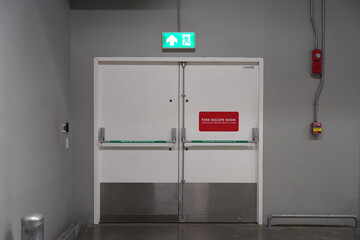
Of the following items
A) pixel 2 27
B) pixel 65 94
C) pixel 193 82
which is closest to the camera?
pixel 2 27

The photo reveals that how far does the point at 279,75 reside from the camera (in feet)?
10.5

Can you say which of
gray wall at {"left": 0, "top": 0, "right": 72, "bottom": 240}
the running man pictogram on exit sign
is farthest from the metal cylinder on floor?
the running man pictogram on exit sign

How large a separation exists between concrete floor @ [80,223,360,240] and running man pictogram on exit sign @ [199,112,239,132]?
1.18 meters

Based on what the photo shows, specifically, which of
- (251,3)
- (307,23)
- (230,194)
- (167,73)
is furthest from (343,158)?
(167,73)

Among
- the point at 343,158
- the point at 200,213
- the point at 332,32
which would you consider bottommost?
A: the point at 200,213

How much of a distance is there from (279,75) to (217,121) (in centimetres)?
95

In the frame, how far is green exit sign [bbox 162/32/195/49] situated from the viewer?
10.3ft

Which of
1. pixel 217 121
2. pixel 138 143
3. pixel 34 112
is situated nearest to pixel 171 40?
pixel 217 121

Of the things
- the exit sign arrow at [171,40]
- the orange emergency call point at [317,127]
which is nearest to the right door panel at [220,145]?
the exit sign arrow at [171,40]

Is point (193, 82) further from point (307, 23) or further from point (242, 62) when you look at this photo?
point (307, 23)

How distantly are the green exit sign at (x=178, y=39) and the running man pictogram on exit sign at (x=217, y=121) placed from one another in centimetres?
86

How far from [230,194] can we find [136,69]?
6.37 ft

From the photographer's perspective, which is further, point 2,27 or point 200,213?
point 200,213

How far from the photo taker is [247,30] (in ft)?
10.5
